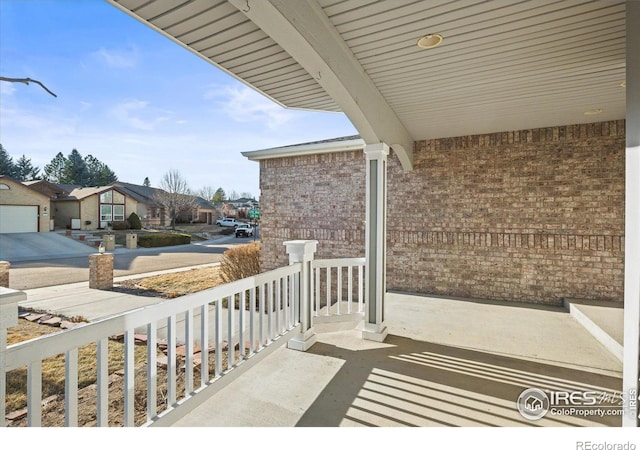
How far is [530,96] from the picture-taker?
10.8 ft

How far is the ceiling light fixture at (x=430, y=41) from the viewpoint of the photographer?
219 centimetres

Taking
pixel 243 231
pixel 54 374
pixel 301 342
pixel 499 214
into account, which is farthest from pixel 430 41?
pixel 243 231

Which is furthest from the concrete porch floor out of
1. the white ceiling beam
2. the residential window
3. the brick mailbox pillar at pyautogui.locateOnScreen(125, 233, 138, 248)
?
the residential window

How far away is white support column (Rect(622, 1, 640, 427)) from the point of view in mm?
1395

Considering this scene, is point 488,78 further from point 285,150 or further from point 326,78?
point 285,150

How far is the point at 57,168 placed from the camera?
27.2 m

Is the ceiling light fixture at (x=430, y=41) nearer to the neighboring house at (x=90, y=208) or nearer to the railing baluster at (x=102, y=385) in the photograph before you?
the railing baluster at (x=102, y=385)

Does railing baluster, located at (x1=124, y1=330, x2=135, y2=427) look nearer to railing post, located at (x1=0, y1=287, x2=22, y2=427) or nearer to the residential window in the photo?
railing post, located at (x1=0, y1=287, x2=22, y2=427)

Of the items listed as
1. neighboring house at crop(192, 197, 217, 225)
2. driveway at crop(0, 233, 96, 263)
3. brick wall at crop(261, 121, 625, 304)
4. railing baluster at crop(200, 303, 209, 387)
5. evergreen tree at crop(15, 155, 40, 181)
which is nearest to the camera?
railing baluster at crop(200, 303, 209, 387)

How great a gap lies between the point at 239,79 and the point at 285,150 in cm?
322

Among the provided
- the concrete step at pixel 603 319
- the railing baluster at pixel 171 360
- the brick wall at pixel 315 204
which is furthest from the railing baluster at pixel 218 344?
the brick wall at pixel 315 204

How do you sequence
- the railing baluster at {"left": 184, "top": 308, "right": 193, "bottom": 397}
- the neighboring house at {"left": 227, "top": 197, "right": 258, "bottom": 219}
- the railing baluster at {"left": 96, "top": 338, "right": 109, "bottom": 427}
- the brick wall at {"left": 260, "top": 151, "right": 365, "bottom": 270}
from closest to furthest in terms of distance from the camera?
the railing baluster at {"left": 96, "top": 338, "right": 109, "bottom": 427} → the railing baluster at {"left": 184, "top": 308, "right": 193, "bottom": 397} → the brick wall at {"left": 260, "top": 151, "right": 365, "bottom": 270} → the neighboring house at {"left": 227, "top": 197, "right": 258, "bottom": 219}

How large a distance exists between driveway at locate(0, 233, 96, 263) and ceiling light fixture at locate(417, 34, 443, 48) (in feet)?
41.6
